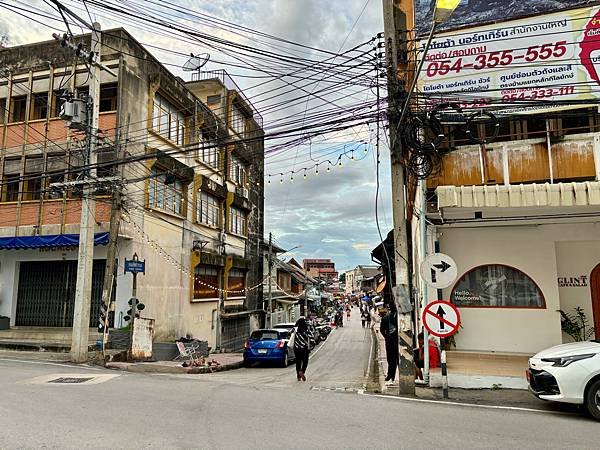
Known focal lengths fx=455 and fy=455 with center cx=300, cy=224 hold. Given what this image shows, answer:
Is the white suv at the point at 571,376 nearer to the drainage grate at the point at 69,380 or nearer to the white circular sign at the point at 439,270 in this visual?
the white circular sign at the point at 439,270

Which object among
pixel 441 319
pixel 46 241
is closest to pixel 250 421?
pixel 441 319

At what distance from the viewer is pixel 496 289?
12.3 m

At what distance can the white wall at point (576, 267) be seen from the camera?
39.3 feet

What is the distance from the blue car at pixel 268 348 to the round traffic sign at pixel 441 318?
33.8 feet

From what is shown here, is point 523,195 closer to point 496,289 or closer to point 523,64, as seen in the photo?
point 496,289

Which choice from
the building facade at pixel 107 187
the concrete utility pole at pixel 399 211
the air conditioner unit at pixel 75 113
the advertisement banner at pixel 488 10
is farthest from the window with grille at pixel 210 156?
Result: the concrete utility pole at pixel 399 211

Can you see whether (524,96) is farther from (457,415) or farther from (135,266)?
(135,266)

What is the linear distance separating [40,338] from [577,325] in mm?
17802

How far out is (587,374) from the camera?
712 cm

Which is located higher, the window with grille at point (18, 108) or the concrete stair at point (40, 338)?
the window with grille at point (18, 108)

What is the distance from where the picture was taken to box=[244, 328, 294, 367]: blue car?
59.7ft

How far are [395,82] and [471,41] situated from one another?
135 inches

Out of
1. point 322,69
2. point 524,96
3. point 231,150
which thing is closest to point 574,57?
point 524,96

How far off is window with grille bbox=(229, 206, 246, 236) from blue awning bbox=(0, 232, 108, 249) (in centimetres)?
1268
